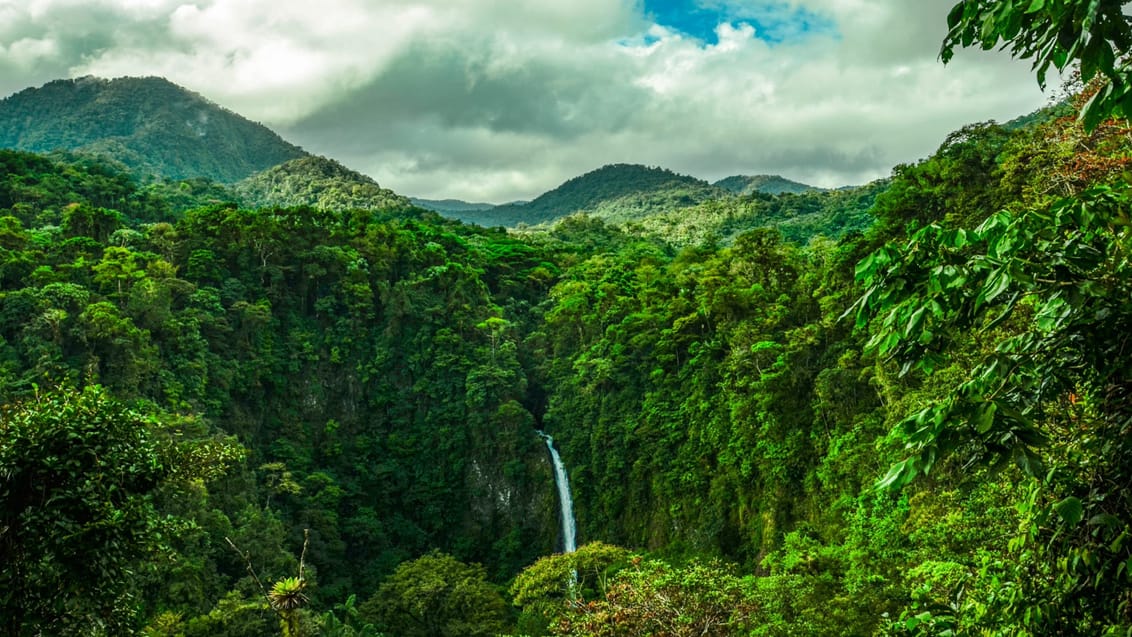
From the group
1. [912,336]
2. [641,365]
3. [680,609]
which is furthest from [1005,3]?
[641,365]

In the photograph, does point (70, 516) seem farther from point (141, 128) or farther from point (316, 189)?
point (141, 128)

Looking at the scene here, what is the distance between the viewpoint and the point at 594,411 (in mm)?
27484

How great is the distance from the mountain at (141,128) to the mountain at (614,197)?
114 feet

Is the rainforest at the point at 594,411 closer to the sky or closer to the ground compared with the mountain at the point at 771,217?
closer to the ground

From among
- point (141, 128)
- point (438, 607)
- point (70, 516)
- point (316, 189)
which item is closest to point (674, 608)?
point (70, 516)

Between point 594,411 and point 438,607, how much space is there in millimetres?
10110

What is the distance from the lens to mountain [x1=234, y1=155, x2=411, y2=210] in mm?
61863

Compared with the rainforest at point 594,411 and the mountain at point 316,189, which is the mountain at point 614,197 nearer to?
the mountain at point 316,189

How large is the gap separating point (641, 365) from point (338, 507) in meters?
13.5

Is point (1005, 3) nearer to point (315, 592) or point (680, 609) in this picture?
point (680, 609)

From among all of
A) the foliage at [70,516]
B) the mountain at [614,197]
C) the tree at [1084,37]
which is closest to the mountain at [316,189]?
the mountain at [614,197]

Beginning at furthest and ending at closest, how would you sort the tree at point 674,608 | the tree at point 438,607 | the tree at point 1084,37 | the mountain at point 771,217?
the mountain at point 771,217
the tree at point 438,607
the tree at point 674,608
the tree at point 1084,37

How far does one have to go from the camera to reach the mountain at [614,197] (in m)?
85.0

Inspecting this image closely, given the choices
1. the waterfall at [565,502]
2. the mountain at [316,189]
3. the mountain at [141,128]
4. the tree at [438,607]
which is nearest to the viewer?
the tree at [438,607]
